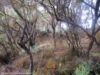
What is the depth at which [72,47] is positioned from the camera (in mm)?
12852

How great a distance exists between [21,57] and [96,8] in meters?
7.30

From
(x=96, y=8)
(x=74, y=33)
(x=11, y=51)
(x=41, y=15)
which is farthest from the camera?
(x=11, y=51)

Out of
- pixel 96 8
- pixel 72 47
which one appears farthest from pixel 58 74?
pixel 96 8

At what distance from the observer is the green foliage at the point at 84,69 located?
32.9ft

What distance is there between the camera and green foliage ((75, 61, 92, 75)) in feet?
32.9

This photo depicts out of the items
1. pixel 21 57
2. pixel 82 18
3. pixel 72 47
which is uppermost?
pixel 82 18

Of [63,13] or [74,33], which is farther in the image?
[74,33]

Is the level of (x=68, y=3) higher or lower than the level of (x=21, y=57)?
higher

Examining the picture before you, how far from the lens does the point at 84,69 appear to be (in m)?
10.1

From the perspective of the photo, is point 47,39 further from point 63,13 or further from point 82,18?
point 63,13

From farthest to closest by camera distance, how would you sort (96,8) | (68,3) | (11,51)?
(11,51), (68,3), (96,8)

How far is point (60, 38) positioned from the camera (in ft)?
50.1

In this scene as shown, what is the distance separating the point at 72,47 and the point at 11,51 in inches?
224

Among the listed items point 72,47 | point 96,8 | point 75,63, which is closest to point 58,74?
point 75,63
